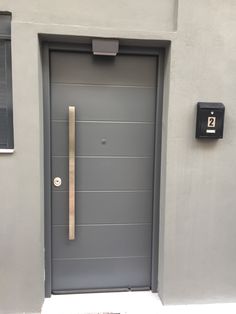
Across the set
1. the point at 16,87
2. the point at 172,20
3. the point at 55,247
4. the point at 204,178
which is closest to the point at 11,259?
the point at 55,247

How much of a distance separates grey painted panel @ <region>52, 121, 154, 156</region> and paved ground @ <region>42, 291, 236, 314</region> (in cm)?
133

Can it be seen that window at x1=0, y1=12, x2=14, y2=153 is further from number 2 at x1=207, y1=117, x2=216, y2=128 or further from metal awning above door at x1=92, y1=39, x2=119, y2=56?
number 2 at x1=207, y1=117, x2=216, y2=128

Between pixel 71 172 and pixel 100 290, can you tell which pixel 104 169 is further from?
pixel 100 290

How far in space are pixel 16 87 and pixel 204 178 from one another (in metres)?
1.75

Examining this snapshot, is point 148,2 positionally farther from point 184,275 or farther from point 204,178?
point 184,275

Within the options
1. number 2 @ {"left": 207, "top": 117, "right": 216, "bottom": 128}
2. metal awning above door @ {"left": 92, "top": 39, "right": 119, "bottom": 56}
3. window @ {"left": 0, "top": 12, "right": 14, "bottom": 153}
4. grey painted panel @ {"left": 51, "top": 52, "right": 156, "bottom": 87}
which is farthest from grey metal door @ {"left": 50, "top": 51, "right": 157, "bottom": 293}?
number 2 @ {"left": 207, "top": 117, "right": 216, "bottom": 128}

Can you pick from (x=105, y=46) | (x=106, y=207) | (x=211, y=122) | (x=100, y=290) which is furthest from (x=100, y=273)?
(x=105, y=46)

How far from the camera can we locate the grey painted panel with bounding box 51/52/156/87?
2438 millimetres

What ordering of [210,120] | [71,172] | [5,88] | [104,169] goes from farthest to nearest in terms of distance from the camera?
[104,169] → [71,172] → [210,120] → [5,88]

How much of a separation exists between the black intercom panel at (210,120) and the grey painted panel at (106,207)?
751 mm

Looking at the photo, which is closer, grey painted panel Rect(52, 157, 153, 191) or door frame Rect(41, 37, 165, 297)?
door frame Rect(41, 37, 165, 297)

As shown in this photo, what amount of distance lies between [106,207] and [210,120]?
47.6 inches

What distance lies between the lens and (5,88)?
7.41ft

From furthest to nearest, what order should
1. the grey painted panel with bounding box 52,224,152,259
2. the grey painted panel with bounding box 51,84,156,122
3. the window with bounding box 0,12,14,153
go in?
1. the grey painted panel with bounding box 52,224,152,259
2. the grey painted panel with bounding box 51,84,156,122
3. the window with bounding box 0,12,14,153
